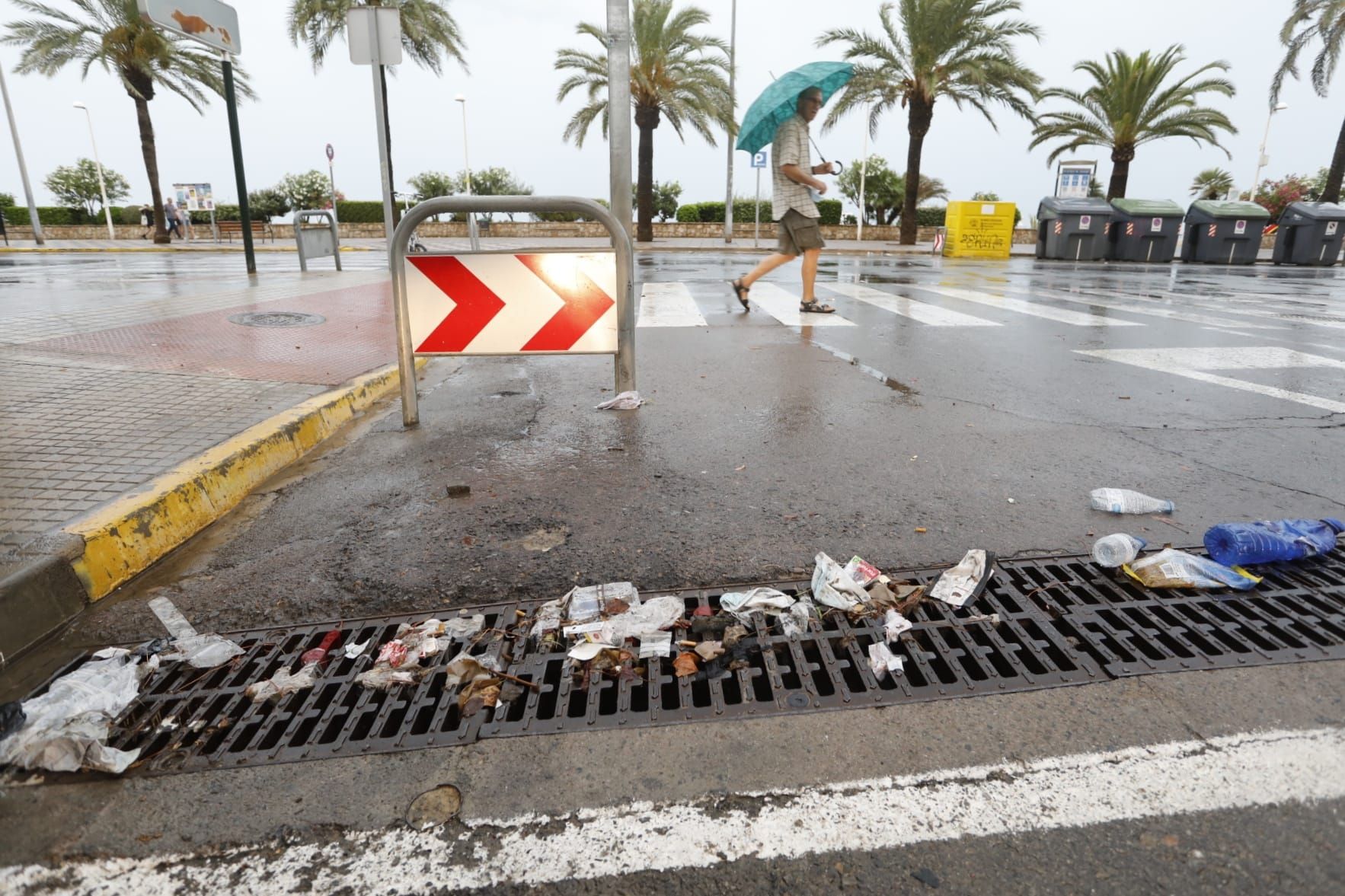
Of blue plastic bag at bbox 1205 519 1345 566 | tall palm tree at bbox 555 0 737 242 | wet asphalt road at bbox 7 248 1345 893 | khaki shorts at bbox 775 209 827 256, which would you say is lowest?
wet asphalt road at bbox 7 248 1345 893

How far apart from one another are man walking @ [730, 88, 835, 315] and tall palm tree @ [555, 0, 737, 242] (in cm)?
1997

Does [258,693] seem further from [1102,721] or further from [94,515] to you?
[1102,721]

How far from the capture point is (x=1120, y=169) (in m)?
28.6

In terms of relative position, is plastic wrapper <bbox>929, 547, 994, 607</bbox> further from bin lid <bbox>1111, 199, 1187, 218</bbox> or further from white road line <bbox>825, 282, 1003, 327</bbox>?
bin lid <bbox>1111, 199, 1187, 218</bbox>

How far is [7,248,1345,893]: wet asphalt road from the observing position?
1.48m

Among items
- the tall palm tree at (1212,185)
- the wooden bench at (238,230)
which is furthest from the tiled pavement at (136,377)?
the tall palm tree at (1212,185)

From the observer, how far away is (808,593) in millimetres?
2467

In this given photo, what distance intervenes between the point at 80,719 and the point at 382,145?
10.7m

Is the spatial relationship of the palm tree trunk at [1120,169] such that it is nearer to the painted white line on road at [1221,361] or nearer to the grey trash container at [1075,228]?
the grey trash container at [1075,228]

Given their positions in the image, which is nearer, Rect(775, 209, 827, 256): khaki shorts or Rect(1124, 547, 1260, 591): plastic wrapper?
Rect(1124, 547, 1260, 591): plastic wrapper

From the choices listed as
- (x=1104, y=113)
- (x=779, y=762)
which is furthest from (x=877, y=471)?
(x=1104, y=113)

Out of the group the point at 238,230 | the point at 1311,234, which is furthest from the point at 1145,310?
the point at 238,230

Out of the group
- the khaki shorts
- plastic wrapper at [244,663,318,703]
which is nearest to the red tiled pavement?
plastic wrapper at [244,663,318,703]

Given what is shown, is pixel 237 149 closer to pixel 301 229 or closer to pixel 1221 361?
pixel 301 229
